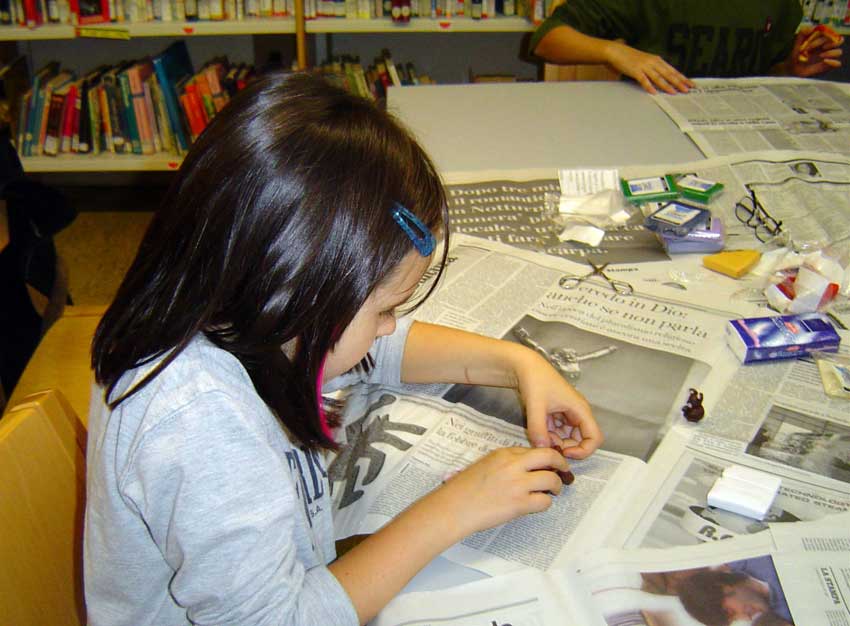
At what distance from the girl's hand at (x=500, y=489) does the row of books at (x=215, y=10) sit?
1844 millimetres

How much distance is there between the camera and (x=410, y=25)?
2248 mm

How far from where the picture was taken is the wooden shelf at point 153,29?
2.19 m

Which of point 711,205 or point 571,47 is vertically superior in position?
point 571,47

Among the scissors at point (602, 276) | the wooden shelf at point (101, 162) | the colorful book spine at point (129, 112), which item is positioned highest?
the scissors at point (602, 276)

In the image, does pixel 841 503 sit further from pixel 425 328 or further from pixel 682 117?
pixel 682 117

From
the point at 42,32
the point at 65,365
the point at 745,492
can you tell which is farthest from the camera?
the point at 42,32

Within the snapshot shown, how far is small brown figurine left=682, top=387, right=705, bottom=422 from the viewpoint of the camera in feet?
2.42

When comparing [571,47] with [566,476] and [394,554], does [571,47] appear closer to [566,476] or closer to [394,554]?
[566,476]

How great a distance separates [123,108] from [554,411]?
2050 mm

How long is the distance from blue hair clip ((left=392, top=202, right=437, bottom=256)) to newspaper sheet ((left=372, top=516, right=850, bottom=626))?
0.26 m

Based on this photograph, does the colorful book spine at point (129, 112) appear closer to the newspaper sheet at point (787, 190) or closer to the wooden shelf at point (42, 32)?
the wooden shelf at point (42, 32)

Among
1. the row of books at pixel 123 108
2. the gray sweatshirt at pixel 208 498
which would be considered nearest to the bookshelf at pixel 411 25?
the row of books at pixel 123 108

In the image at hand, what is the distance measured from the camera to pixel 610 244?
41.6 inches

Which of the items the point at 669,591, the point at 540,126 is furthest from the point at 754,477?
the point at 540,126
